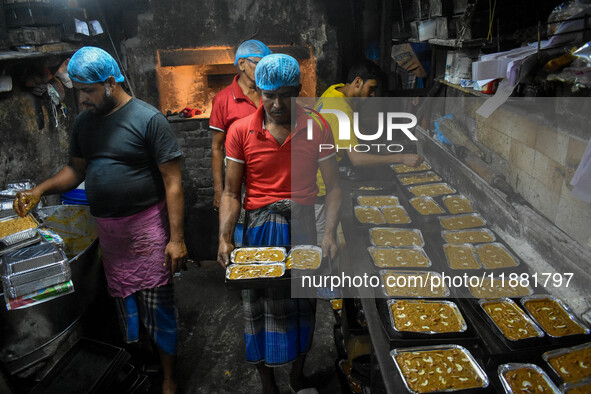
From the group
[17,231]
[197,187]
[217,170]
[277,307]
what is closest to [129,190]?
[17,231]

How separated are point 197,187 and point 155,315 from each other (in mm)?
2687

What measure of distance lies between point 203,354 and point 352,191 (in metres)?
2.32

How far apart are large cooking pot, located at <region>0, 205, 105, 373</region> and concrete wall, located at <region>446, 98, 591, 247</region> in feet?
12.2

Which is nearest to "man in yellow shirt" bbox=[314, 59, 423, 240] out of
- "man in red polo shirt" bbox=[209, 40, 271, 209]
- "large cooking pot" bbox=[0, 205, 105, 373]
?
"man in red polo shirt" bbox=[209, 40, 271, 209]

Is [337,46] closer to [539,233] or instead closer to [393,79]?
[393,79]

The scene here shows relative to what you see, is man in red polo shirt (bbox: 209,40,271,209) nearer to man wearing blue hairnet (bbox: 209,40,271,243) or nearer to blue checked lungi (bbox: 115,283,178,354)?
man wearing blue hairnet (bbox: 209,40,271,243)

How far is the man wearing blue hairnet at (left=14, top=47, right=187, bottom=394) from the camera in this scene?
9.58 ft

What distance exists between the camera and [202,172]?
5.68 metres

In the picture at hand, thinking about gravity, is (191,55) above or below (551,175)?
above

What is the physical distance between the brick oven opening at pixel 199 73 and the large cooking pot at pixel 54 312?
2.44m

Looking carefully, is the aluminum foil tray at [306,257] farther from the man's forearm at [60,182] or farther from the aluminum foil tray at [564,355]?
the man's forearm at [60,182]

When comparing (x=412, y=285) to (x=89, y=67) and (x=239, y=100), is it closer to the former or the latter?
(x=239, y=100)

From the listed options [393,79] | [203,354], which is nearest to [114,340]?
[203,354]

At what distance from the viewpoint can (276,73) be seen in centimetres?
252
